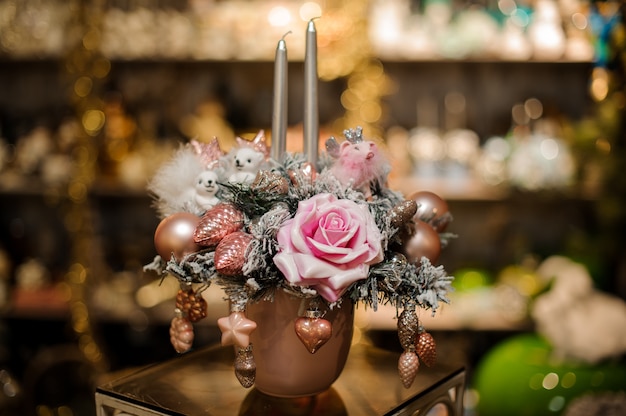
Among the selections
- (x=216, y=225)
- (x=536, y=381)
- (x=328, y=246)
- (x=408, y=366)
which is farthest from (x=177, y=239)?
(x=536, y=381)

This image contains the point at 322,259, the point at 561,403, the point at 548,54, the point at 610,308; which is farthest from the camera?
the point at 548,54

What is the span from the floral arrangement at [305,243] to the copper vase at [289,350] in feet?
0.08

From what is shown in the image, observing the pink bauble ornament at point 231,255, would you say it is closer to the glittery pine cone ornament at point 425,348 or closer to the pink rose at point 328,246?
the pink rose at point 328,246

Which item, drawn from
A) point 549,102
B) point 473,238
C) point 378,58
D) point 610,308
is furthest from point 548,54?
point 610,308

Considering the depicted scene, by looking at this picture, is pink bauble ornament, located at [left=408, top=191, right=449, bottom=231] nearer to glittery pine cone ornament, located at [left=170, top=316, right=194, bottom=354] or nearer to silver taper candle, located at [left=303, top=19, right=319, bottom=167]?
silver taper candle, located at [left=303, top=19, right=319, bottom=167]

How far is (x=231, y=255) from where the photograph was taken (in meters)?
0.62

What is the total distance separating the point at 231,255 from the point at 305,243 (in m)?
0.07

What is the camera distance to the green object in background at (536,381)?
1584 millimetres

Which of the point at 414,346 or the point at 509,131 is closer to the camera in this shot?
the point at 414,346

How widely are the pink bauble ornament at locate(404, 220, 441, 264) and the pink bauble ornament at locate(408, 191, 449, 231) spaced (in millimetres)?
51

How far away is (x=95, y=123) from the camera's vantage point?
2303mm

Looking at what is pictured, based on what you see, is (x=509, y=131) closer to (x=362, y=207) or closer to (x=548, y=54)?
(x=548, y=54)

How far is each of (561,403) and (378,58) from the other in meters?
1.23

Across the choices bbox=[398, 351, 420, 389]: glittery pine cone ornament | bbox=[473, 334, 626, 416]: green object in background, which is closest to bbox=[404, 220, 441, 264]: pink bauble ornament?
bbox=[398, 351, 420, 389]: glittery pine cone ornament
